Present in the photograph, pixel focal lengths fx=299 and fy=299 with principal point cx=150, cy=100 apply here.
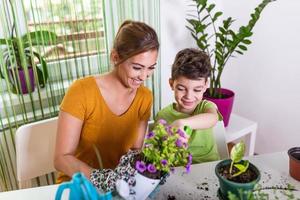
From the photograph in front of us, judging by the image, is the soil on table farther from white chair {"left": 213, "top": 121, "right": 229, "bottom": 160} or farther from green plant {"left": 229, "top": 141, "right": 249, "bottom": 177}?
white chair {"left": 213, "top": 121, "right": 229, "bottom": 160}

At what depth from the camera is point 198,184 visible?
891mm

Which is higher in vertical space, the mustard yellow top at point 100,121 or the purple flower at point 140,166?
the purple flower at point 140,166

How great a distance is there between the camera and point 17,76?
1324mm

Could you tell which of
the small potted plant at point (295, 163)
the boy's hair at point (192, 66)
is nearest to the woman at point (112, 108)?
the boy's hair at point (192, 66)

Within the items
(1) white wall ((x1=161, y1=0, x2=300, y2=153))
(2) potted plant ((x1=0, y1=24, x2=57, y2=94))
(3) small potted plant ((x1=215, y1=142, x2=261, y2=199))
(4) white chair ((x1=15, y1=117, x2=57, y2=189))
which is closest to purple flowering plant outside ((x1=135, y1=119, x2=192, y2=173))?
(3) small potted plant ((x1=215, y1=142, x2=261, y2=199))

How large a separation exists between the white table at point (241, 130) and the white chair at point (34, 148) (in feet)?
3.10

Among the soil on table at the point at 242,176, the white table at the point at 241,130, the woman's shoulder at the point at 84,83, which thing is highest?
the woman's shoulder at the point at 84,83

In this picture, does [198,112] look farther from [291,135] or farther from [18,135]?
[291,135]

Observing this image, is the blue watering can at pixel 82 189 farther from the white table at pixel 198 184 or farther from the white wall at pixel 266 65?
the white wall at pixel 266 65

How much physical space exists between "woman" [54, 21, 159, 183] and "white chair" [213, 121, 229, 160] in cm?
29

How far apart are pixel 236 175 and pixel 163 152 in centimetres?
21

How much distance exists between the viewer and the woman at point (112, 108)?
104cm

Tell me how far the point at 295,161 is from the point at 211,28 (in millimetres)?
1432

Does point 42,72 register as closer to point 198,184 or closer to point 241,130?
point 198,184
